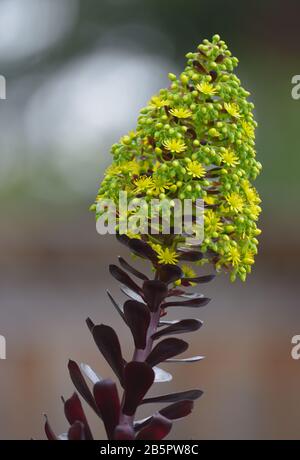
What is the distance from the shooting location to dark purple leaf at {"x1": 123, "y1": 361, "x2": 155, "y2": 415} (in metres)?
0.32

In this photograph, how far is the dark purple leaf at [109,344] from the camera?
13.4 inches

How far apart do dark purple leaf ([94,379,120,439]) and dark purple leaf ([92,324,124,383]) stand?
0.08 feet

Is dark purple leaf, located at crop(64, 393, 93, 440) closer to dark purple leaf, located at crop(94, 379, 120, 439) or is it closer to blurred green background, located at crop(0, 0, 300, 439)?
dark purple leaf, located at crop(94, 379, 120, 439)

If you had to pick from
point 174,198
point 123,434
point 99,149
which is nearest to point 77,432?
point 123,434

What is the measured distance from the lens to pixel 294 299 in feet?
8.34

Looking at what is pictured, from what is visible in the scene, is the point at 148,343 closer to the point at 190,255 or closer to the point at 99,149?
the point at 190,255

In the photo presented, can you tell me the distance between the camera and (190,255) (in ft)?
1.11

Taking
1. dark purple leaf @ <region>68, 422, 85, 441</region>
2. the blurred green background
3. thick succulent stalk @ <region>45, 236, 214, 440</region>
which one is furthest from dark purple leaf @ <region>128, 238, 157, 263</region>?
the blurred green background

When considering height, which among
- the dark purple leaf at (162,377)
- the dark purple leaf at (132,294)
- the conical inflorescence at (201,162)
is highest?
the conical inflorescence at (201,162)

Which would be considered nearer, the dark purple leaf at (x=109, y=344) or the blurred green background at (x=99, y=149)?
the dark purple leaf at (x=109, y=344)

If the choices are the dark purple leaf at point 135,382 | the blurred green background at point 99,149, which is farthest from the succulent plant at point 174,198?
the blurred green background at point 99,149

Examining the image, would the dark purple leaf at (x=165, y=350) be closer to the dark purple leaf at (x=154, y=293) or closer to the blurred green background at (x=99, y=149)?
the dark purple leaf at (x=154, y=293)
